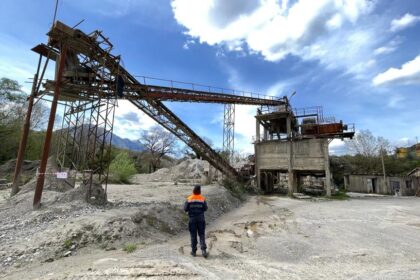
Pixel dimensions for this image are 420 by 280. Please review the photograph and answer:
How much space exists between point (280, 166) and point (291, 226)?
54.9 ft

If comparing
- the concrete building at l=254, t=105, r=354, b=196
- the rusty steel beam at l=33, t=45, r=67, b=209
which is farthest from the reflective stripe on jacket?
the concrete building at l=254, t=105, r=354, b=196

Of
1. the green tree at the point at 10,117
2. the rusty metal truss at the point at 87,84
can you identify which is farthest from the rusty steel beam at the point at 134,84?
the green tree at the point at 10,117

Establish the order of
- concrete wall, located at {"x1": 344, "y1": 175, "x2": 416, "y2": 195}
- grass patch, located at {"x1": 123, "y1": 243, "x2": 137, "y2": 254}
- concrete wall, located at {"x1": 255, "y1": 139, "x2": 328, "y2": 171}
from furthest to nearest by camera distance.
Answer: concrete wall, located at {"x1": 344, "y1": 175, "x2": 416, "y2": 195} → concrete wall, located at {"x1": 255, "y1": 139, "x2": 328, "y2": 171} → grass patch, located at {"x1": 123, "y1": 243, "x2": 137, "y2": 254}

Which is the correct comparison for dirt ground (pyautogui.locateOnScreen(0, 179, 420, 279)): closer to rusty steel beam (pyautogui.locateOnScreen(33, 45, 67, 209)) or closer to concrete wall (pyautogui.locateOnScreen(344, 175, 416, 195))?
rusty steel beam (pyautogui.locateOnScreen(33, 45, 67, 209))

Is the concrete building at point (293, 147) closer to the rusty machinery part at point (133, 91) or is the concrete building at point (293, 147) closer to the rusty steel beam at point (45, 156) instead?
the rusty machinery part at point (133, 91)

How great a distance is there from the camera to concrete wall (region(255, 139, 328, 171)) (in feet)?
83.3

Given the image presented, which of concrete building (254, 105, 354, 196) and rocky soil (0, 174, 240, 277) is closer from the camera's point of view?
rocky soil (0, 174, 240, 277)

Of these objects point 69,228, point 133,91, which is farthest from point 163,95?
point 69,228

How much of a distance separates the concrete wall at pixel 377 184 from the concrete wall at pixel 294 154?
1932cm

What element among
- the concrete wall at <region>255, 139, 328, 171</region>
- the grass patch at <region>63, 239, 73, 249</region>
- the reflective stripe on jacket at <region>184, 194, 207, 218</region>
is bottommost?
the grass patch at <region>63, 239, 73, 249</region>

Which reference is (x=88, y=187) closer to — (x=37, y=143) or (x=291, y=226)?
(x=291, y=226)

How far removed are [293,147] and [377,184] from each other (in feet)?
68.4

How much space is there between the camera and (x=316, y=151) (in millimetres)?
25516

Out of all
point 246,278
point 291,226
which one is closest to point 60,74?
point 246,278
